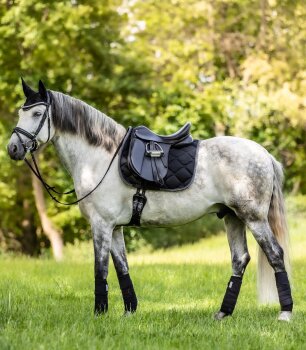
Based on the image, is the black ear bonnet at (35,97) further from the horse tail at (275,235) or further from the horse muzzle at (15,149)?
the horse tail at (275,235)

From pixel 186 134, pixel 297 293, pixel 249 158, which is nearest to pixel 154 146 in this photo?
pixel 186 134

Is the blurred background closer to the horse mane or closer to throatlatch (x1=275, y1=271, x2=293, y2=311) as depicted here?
the horse mane

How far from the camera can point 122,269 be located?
607 cm

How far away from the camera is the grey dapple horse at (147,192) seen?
5770mm

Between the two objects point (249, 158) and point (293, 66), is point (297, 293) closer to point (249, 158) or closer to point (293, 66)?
point (249, 158)

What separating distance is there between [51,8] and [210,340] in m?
12.7

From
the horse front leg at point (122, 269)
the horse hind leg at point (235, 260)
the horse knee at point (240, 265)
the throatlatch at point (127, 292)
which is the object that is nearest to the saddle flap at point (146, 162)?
the horse front leg at point (122, 269)

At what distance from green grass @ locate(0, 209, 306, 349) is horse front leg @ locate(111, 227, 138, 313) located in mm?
194

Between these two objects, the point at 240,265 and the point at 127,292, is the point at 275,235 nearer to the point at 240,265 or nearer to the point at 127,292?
the point at 240,265

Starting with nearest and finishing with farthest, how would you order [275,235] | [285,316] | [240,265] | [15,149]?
[15,149]
[285,316]
[275,235]
[240,265]

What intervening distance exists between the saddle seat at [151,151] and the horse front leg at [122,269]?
0.78 meters

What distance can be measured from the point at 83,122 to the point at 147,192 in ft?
3.18

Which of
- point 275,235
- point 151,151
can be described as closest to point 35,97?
point 151,151

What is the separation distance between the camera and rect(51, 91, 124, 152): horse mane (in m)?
5.89
